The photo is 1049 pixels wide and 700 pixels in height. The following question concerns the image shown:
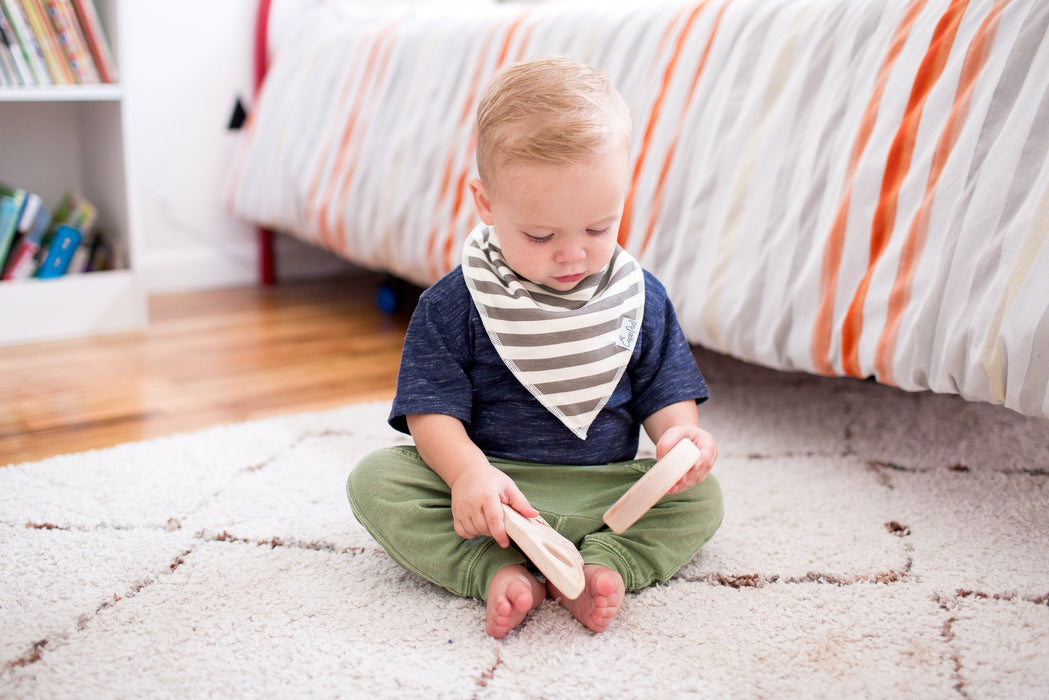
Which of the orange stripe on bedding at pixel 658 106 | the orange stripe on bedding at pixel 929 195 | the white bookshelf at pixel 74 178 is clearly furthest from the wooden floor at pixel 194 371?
the orange stripe on bedding at pixel 929 195

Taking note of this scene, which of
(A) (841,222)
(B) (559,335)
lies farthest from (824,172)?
(B) (559,335)

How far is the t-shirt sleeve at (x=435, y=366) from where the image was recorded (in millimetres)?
802

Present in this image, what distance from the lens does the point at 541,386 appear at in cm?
82

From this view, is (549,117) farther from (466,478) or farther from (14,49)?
(14,49)

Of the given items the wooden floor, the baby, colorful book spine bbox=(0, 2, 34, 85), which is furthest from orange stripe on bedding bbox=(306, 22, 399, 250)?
the baby

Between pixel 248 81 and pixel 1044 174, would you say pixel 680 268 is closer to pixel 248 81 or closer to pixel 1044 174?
pixel 1044 174

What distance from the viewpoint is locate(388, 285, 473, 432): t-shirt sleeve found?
0.80 meters

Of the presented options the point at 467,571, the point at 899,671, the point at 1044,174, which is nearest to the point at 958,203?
the point at 1044,174

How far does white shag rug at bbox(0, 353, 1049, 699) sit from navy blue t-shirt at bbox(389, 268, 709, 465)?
14 centimetres

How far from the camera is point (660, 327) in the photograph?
0.87 metres

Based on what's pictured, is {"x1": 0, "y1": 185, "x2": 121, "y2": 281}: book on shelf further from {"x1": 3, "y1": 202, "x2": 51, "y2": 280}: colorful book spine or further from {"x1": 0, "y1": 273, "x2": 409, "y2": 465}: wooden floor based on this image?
{"x1": 0, "y1": 273, "x2": 409, "y2": 465}: wooden floor

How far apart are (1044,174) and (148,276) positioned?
5.66 ft

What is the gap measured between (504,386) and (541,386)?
36 millimetres

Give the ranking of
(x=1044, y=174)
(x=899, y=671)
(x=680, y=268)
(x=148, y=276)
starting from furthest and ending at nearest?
(x=148, y=276) < (x=680, y=268) < (x=1044, y=174) < (x=899, y=671)
